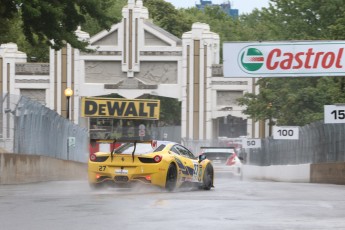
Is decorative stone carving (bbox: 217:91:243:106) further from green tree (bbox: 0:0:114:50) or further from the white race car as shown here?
green tree (bbox: 0:0:114:50)

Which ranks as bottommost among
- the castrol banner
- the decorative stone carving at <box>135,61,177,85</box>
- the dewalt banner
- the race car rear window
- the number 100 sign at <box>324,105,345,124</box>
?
the race car rear window

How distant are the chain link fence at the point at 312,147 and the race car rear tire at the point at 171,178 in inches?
516

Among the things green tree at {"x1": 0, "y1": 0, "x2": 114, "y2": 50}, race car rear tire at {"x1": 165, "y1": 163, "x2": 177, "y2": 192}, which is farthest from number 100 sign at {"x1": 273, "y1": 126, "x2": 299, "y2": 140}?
race car rear tire at {"x1": 165, "y1": 163, "x2": 177, "y2": 192}

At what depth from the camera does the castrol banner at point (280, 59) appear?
34656mm

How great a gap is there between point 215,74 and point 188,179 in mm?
58044

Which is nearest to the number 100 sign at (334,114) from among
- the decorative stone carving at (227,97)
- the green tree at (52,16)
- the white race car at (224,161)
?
the green tree at (52,16)

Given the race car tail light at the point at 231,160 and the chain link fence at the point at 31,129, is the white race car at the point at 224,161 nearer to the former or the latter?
the race car tail light at the point at 231,160

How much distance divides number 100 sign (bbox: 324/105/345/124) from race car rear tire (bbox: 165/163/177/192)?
12.7 m

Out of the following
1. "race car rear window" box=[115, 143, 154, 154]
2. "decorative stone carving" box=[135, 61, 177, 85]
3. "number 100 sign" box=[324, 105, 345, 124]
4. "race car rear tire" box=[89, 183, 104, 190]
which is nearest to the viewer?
"race car rear window" box=[115, 143, 154, 154]

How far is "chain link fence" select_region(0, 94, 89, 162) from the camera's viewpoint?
28344 mm

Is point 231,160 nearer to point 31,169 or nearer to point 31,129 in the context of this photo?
point 31,169

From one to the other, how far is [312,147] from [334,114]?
6883mm

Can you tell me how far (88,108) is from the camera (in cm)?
4088

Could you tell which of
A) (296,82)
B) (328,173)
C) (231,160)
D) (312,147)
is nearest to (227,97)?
(296,82)
